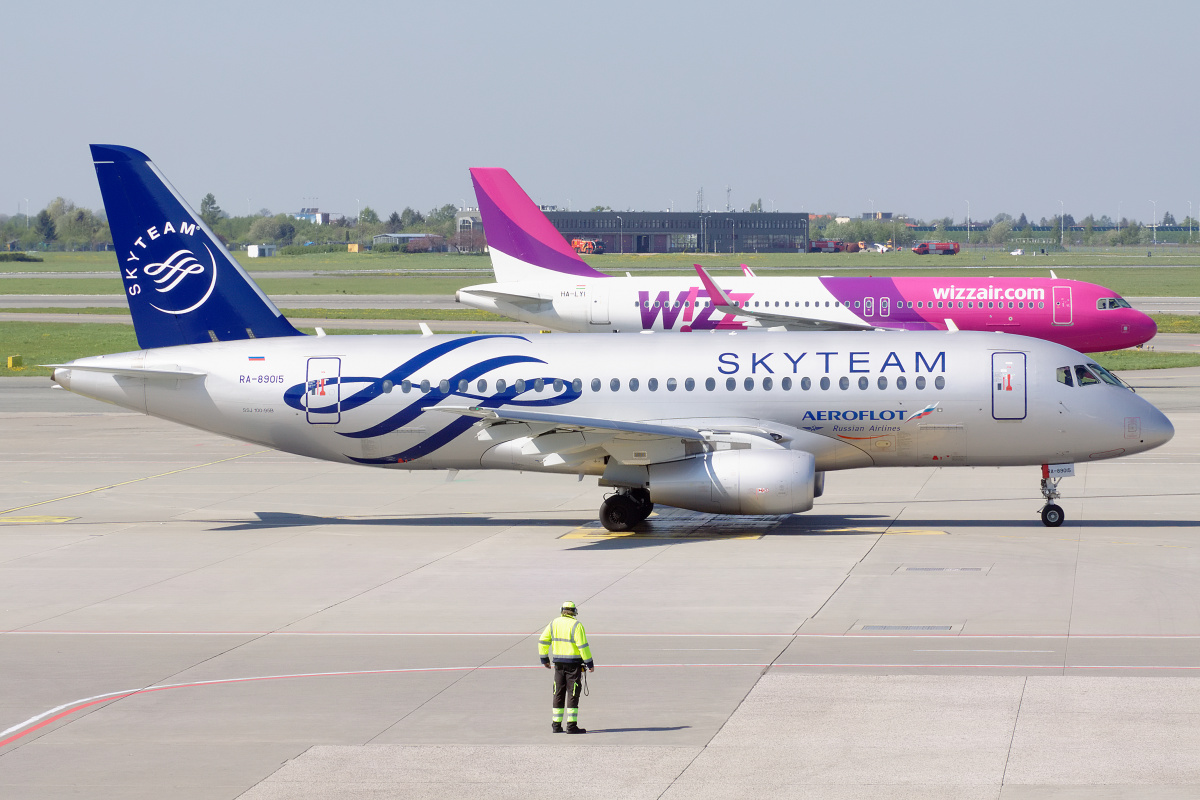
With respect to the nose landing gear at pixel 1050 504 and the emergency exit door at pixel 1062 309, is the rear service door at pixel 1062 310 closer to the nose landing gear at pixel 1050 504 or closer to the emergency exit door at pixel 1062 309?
the emergency exit door at pixel 1062 309

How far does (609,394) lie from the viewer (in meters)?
32.3

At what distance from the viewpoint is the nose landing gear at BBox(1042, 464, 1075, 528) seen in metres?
31.3

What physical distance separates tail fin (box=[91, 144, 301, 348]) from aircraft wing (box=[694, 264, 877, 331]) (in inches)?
951

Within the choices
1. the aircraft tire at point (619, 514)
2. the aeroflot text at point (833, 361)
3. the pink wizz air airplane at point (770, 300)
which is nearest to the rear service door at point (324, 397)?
the aircraft tire at point (619, 514)

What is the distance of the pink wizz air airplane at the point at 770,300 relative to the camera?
5609 centimetres

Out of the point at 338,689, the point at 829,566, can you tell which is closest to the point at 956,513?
the point at 829,566

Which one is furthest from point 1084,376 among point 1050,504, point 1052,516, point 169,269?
point 169,269

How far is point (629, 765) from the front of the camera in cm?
→ 1598

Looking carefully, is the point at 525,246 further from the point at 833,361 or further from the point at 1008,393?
the point at 1008,393

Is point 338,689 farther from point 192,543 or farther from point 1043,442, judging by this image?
point 1043,442

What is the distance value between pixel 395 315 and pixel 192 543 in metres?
67.6

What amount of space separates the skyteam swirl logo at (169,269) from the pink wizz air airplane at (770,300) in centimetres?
2458

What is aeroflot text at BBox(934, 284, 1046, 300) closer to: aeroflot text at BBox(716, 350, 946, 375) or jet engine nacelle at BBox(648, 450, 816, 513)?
aeroflot text at BBox(716, 350, 946, 375)

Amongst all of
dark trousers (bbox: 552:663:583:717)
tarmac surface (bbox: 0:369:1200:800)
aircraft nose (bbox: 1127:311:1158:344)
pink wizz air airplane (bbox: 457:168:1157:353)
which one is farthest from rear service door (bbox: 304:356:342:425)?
aircraft nose (bbox: 1127:311:1158:344)
